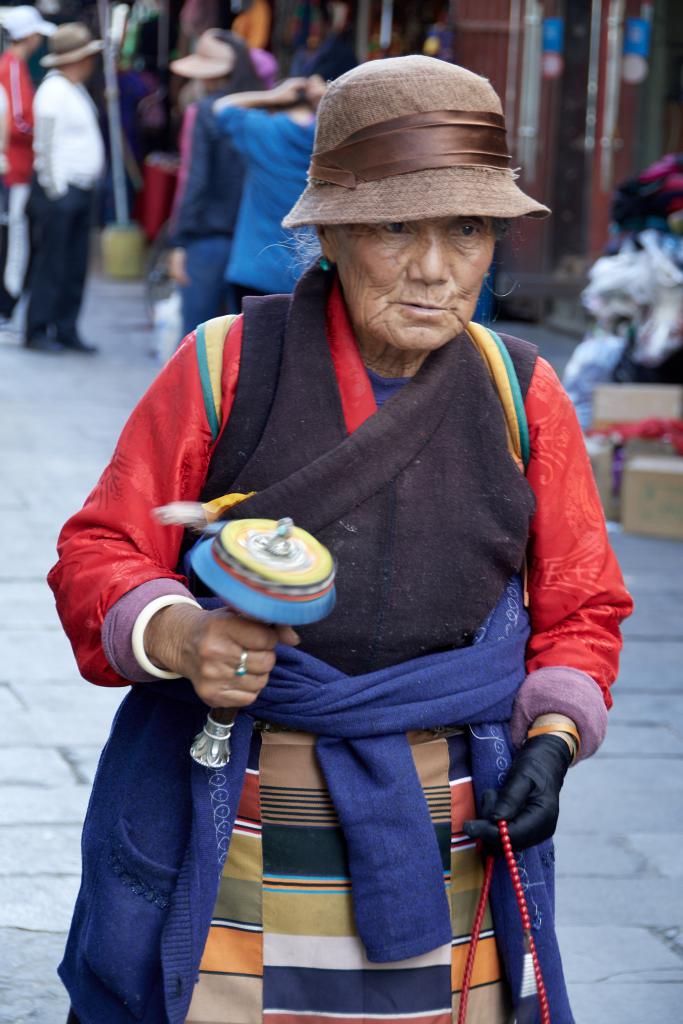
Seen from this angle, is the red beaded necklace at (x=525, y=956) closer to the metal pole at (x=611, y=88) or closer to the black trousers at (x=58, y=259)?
the black trousers at (x=58, y=259)

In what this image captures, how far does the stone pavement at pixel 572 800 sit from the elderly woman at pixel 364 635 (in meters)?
1.06

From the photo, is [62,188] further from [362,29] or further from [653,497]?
[653,497]

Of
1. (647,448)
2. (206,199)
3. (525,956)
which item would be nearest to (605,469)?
(647,448)

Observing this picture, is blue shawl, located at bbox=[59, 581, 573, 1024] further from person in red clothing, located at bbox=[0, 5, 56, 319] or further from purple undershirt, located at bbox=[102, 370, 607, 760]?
person in red clothing, located at bbox=[0, 5, 56, 319]

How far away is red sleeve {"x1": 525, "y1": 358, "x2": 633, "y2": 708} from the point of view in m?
1.97

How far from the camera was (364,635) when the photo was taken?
187 cm

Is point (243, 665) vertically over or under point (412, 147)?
under

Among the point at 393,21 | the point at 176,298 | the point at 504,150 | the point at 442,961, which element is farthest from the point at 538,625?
the point at 393,21

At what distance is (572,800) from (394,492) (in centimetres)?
234

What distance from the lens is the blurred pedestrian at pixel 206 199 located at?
26.0 ft

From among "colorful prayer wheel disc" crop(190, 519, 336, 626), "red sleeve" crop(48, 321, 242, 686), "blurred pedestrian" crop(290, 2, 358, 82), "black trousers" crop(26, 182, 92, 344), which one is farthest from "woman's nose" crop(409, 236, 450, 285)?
"blurred pedestrian" crop(290, 2, 358, 82)

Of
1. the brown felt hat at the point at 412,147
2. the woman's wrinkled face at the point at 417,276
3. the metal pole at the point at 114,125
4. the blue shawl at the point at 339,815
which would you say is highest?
the brown felt hat at the point at 412,147

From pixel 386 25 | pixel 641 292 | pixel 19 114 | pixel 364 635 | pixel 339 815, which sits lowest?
pixel 386 25

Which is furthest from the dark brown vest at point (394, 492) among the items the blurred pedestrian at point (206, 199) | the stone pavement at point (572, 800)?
the blurred pedestrian at point (206, 199)
